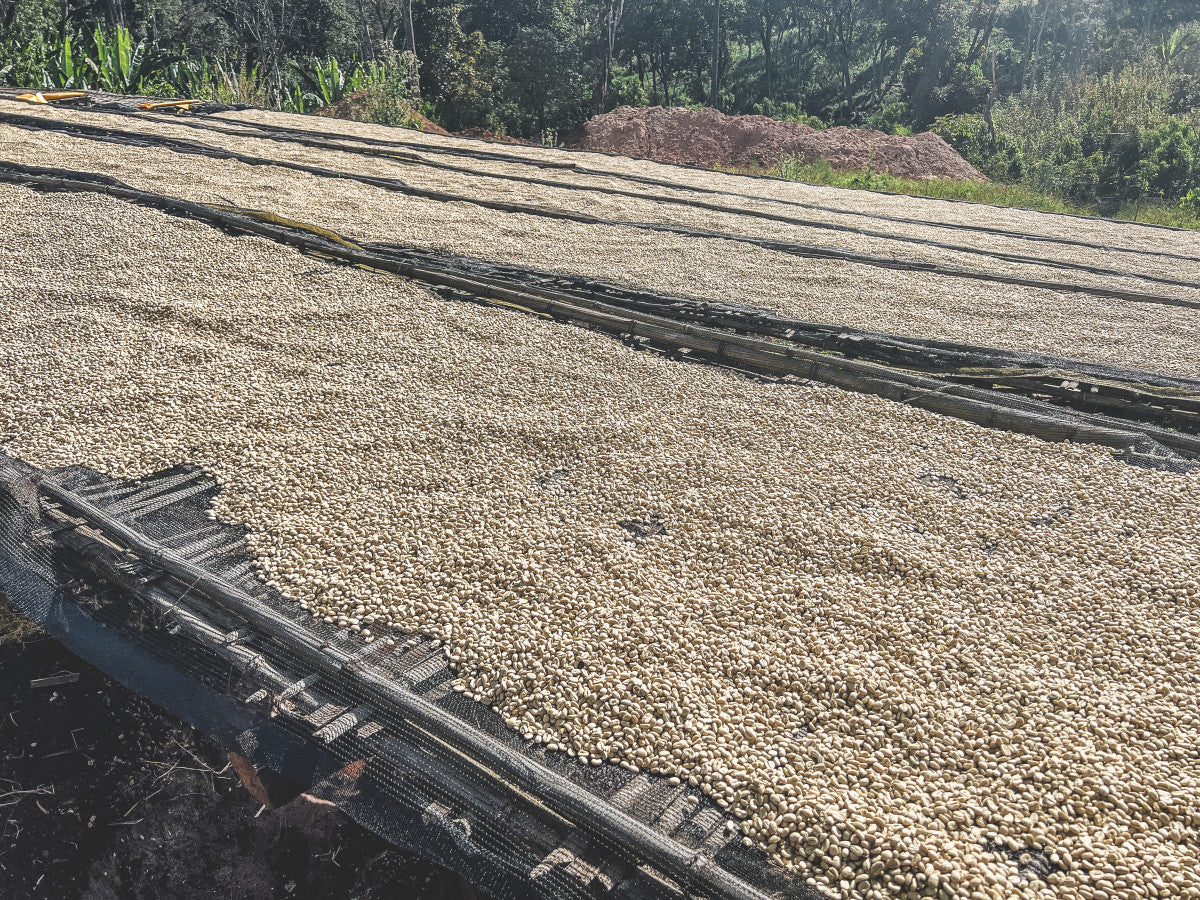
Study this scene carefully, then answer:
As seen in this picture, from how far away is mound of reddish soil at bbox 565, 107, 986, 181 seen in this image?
51.6 ft

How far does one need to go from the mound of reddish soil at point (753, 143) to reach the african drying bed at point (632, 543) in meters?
10.5

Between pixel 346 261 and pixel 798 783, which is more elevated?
pixel 346 261

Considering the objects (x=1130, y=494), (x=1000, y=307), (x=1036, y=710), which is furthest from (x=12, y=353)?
(x=1000, y=307)

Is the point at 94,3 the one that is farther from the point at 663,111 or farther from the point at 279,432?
the point at 279,432

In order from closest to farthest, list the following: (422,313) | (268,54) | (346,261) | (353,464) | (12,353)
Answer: (353,464) < (12,353) < (422,313) < (346,261) < (268,54)

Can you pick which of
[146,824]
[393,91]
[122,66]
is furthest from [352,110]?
A: [146,824]

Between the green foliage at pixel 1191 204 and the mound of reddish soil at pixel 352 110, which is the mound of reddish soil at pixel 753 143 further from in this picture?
the mound of reddish soil at pixel 352 110

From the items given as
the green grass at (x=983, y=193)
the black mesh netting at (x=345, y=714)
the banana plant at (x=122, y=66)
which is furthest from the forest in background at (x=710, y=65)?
the black mesh netting at (x=345, y=714)

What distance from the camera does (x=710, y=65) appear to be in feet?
84.2

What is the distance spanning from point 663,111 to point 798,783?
18.8 meters

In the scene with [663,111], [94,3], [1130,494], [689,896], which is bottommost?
[689,896]

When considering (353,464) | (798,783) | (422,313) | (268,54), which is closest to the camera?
(798,783)

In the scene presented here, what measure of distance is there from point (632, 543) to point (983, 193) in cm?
1165

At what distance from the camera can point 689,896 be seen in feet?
6.00
